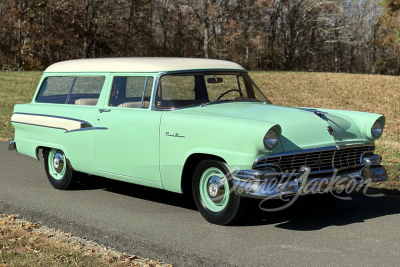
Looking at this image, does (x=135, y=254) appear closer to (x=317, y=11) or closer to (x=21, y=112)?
(x=21, y=112)

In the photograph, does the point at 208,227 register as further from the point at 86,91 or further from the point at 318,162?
the point at 86,91

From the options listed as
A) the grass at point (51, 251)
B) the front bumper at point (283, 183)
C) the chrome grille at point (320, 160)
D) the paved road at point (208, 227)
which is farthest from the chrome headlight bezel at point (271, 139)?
the grass at point (51, 251)

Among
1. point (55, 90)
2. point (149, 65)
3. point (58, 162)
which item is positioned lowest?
point (58, 162)

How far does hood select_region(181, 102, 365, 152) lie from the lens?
17.8 feet

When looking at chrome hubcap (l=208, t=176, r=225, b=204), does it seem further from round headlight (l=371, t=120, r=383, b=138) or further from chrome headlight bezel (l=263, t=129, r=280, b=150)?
round headlight (l=371, t=120, r=383, b=138)

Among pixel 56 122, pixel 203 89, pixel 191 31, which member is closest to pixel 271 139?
pixel 203 89

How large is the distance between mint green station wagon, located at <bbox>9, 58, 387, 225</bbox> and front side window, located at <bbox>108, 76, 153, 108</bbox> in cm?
1

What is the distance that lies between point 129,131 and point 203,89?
41.5 inches

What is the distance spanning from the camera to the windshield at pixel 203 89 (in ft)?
20.4

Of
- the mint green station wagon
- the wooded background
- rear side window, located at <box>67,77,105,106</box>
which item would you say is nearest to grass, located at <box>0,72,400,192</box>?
the wooded background

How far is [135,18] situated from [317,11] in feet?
54.8

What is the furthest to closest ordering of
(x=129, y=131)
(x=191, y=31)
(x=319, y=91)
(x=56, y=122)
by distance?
(x=191, y=31) < (x=319, y=91) < (x=56, y=122) < (x=129, y=131)

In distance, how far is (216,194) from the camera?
5.57m

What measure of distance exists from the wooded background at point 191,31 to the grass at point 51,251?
102ft
